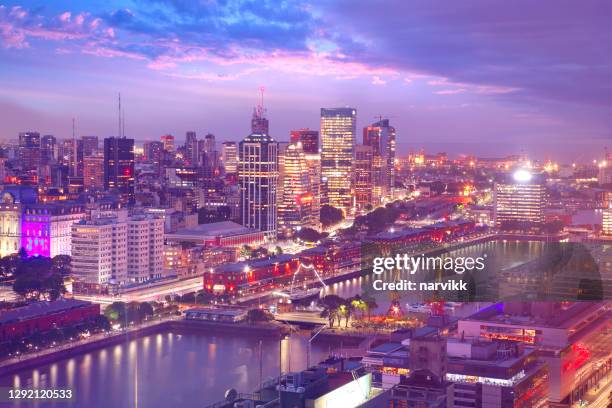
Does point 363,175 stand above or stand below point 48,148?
below

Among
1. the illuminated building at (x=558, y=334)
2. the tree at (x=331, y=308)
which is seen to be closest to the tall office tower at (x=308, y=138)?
the tree at (x=331, y=308)

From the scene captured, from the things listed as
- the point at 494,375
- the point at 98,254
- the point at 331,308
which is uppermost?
the point at 98,254

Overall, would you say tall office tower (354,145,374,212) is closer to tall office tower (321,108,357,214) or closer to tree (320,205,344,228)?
tall office tower (321,108,357,214)

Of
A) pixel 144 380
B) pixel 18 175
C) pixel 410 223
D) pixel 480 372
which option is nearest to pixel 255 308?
pixel 144 380

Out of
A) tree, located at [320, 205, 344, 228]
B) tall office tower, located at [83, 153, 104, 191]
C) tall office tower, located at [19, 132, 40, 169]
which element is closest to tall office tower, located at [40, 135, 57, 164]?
tall office tower, located at [19, 132, 40, 169]

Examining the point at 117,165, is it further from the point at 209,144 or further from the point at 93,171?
the point at 209,144

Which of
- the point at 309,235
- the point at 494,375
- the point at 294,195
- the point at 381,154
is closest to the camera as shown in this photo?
the point at 494,375

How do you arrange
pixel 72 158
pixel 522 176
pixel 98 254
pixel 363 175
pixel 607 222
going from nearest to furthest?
pixel 98 254, pixel 607 222, pixel 522 176, pixel 363 175, pixel 72 158

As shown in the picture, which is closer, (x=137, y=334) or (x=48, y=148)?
(x=137, y=334)

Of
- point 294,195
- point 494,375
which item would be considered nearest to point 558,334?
point 494,375
